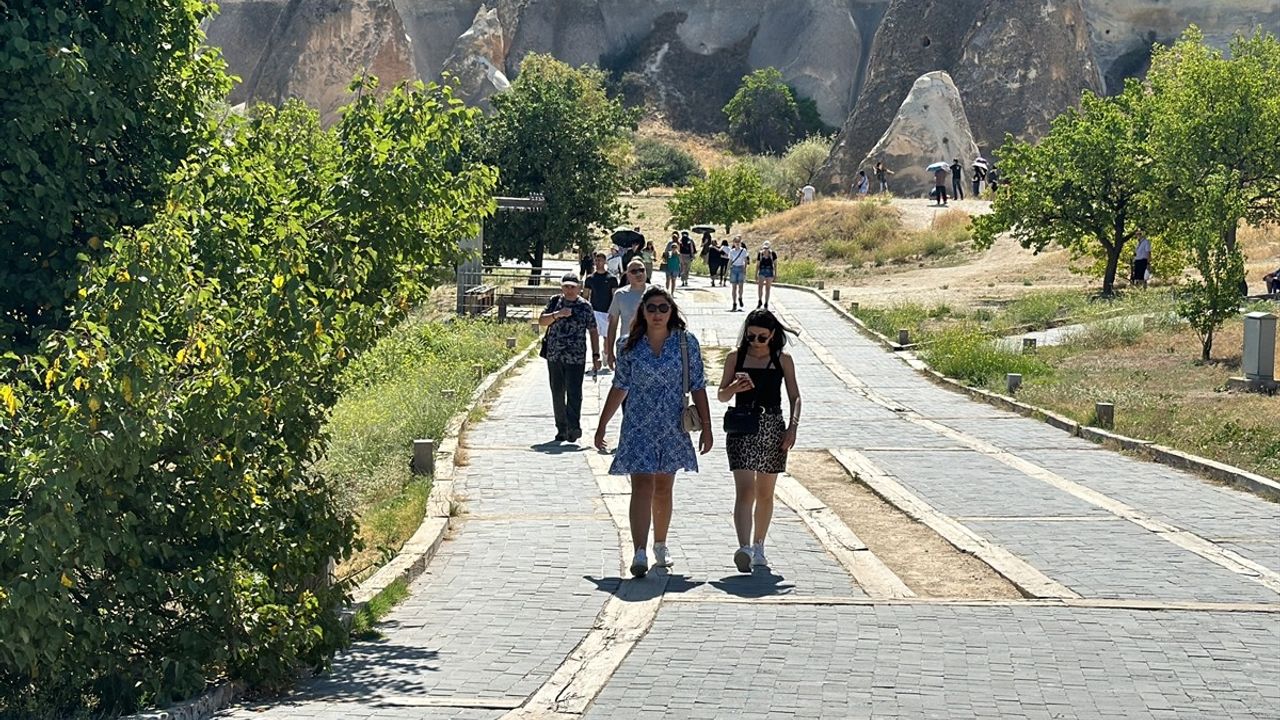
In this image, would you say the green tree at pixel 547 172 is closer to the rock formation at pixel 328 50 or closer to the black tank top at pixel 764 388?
the black tank top at pixel 764 388

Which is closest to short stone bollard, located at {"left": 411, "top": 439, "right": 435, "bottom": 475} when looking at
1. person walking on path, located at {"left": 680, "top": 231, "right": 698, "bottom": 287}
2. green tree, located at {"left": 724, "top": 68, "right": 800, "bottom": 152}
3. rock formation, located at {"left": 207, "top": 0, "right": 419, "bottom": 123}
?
person walking on path, located at {"left": 680, "top": 231, "right": 698, "bottom": 287}

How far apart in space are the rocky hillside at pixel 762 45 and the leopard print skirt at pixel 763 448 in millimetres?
56902

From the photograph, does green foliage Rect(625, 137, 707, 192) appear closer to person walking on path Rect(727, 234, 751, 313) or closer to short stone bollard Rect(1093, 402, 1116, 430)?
person walking on path Rect(727, 234, 751, 313)

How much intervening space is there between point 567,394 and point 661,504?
605 centimetres

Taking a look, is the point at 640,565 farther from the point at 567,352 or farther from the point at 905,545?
the point at 567,352

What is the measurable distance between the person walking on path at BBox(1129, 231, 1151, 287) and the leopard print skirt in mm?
27171

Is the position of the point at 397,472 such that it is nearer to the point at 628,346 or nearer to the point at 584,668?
the point at 628,346

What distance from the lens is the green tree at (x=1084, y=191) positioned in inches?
1387

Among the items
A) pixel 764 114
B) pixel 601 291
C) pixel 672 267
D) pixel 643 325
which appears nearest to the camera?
pixel 643 325

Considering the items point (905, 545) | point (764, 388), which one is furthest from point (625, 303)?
point (764, 388)

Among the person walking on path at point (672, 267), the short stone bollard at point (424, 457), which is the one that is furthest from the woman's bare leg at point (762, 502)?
the person walking on path at point (672, 267)

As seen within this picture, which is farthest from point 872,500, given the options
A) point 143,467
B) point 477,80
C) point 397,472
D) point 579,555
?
point 477,80

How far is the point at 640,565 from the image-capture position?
1005cm

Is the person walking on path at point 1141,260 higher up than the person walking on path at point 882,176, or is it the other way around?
the person walking on path at point 882,176
